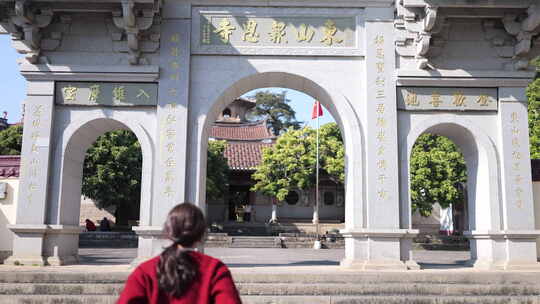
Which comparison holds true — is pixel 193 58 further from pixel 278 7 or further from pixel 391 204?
pixel 391 204

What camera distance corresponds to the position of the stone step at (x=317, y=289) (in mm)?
7051

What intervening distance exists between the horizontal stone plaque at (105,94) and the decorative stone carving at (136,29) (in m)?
0.52

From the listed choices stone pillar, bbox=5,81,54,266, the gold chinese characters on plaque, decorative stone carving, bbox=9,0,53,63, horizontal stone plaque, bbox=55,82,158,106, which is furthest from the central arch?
decorative stone carving, bbox=9,0,53,63

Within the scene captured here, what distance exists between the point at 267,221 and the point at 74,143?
20828 millimetres

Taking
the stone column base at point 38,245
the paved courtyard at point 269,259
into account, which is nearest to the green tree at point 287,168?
the paved courtyard at point 269,259

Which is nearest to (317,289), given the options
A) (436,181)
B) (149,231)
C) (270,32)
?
(149,231)

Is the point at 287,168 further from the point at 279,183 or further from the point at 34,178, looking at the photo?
the point at 34,178

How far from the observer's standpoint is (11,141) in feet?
71.3

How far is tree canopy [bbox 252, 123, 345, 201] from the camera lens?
1033 inches

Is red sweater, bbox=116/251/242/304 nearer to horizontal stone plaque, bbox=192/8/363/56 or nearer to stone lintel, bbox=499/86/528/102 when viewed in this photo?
horizontal stone plaque, bbox=192/8/363/56

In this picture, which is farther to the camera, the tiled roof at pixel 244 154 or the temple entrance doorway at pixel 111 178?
the tiled roof at pixel 244 154

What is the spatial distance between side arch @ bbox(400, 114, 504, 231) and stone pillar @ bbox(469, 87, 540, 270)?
11 cm

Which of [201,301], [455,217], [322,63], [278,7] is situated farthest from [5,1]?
[455,217]

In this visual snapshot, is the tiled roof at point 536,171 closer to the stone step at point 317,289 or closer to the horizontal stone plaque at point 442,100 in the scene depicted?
the horizontal stone plaque at point 442,100
